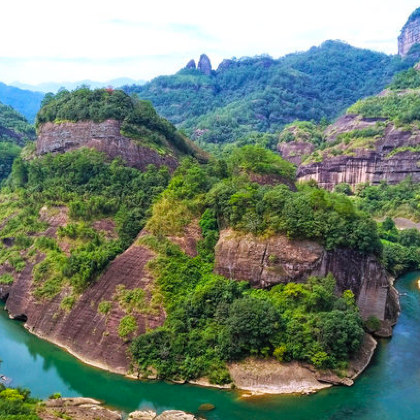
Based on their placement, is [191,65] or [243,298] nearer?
[243,298]

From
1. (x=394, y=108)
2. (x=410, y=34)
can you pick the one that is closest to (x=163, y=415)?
(x=394, y=108)

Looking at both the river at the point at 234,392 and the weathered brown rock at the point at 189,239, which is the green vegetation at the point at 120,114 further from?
the river at the point at 234,392

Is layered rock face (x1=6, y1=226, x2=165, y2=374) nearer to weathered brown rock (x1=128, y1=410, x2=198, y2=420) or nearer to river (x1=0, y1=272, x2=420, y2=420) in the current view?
river (x1=0, y1=272, x2=420, y2=420)

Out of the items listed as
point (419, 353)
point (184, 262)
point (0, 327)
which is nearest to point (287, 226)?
point (184, 262)

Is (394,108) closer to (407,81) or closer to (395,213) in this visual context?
(407,81)

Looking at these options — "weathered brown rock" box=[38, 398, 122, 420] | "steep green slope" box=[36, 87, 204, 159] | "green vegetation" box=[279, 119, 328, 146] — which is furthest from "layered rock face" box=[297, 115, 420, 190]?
"weathered brown rock" box=[38, 398, 122, 420]

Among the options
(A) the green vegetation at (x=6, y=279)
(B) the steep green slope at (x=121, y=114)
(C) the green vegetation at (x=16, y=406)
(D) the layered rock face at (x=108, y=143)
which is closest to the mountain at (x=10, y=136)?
(B) the steep green slope at (x=121, y=114)
